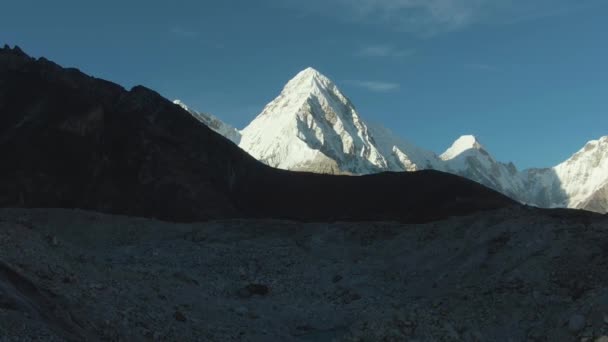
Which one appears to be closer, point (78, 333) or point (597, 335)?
point (78, 333)

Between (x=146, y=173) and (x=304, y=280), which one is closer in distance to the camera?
(x=304, y=280)

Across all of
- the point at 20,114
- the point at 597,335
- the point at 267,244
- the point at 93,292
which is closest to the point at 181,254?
the point at 267,244

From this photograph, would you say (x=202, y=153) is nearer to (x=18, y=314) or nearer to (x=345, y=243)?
(x=345, y=243)

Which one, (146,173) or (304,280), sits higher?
(146,173)

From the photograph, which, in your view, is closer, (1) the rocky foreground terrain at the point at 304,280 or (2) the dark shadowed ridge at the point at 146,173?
(1) the rocky foreground terrain at the point at 304,280

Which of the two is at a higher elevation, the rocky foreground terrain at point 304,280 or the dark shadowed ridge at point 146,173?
the dark shadowed ridge at point 146,173

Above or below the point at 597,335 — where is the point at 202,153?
above
